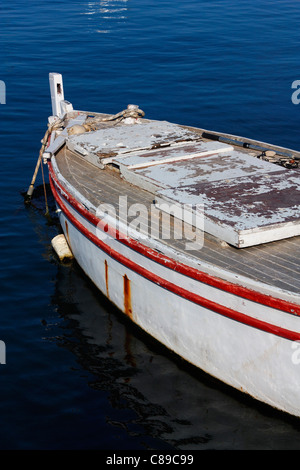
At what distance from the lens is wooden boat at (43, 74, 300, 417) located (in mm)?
8789

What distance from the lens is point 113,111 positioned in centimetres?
2403

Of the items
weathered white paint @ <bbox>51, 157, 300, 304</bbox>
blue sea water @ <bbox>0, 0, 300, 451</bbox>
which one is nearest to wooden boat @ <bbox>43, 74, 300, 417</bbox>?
weathered white paint @ <bbox>51, 157, 300, 304</bbox>

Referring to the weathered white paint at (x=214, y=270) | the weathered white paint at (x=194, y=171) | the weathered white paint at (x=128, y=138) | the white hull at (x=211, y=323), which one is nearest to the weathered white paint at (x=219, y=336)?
the white hull at (x=211, y=323)

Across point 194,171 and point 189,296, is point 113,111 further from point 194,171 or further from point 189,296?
point 189,296

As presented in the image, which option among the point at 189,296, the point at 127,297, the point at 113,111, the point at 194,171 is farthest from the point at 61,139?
the point at 113,111

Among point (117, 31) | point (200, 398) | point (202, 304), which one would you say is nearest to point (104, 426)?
point (200, 398)

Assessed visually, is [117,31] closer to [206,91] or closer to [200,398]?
[206,91]

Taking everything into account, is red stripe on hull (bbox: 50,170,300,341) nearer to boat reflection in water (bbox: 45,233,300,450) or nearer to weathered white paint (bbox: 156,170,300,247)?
weathered white paint (bbox: 156,170,300,247)

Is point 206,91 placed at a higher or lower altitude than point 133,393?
higher

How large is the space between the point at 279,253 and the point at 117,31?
1145 inches

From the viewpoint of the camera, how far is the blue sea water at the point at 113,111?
9.63 m

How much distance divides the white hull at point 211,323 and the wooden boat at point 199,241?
0.07 ft

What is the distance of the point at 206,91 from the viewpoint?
26641 mm

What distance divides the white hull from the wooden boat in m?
0.02
